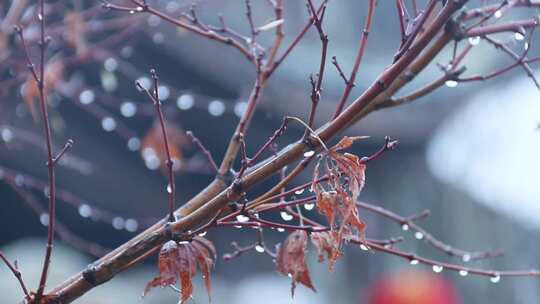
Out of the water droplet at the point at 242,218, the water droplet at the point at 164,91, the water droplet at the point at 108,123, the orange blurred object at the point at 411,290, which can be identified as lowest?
the water droplet at the point at 242,218

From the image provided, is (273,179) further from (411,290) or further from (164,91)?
(164,91)

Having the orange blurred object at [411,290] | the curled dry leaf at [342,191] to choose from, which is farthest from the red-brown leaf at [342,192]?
the orange blurred object at [411,290]

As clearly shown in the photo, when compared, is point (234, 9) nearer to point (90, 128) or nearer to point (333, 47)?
point (333, 47)

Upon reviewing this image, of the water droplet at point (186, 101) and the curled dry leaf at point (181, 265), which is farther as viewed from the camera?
the water droplet at point (186, 101)

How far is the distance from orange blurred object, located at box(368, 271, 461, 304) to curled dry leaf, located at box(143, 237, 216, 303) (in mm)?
4068

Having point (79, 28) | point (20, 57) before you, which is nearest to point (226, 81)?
point (20, 57)

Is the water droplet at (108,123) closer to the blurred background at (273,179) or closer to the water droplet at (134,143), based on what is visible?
the water droplet at (134,143)

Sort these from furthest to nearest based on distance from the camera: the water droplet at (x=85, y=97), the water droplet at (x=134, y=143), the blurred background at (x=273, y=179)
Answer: the blurred background at (x=273, y=179) → the water droplet at (x=134, y=143) → the water droplet at (x=85, y=97)

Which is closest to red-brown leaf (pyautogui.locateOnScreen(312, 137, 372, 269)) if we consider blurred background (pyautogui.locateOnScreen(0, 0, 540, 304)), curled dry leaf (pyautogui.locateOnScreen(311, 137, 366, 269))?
curled dry leaf (pyautogui.locateOnScreen(311, 137, 366, 269))

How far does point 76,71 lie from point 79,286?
9.22 ft

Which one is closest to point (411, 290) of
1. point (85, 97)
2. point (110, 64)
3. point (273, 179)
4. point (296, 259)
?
point (273, 179)

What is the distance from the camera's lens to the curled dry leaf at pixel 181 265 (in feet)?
4.07

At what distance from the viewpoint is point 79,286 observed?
1.36 meters

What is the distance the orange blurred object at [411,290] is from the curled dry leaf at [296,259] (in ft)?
12.9
